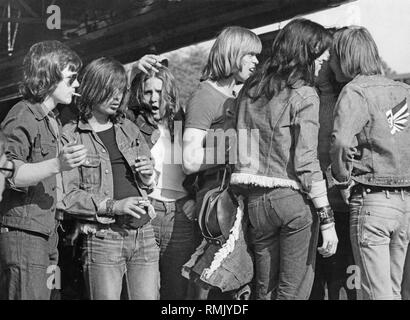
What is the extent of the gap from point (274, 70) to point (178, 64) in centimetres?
127

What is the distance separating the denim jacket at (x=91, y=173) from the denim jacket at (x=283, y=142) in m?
0.51

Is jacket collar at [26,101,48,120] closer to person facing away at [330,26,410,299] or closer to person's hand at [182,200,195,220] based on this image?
person's hand at [182,200,195,220]

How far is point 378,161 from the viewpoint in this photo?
10.1 feet

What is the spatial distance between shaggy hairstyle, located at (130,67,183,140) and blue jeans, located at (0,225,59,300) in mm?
852

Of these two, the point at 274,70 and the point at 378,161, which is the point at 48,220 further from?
the point at 378,161

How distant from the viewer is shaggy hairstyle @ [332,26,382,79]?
315cm

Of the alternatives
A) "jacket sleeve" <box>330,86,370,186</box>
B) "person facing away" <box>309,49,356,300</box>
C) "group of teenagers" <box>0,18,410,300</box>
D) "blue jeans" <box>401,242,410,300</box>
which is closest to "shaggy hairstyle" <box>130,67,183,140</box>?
"group of teenagers" <box>0,18,410,300</box>

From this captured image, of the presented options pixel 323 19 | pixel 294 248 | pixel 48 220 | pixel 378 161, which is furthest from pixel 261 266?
pixel 323 19

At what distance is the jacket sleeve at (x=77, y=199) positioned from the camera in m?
2.99

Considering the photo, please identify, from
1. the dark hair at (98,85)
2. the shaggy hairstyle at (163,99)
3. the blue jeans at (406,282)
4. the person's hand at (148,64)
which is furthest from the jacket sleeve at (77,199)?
the blue jeans at (406,282)

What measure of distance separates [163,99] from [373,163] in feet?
3.34

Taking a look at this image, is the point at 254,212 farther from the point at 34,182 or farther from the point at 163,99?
the point at 34,182

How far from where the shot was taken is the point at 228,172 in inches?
126

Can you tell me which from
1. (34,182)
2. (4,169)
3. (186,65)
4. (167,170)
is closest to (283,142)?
(167,170)
